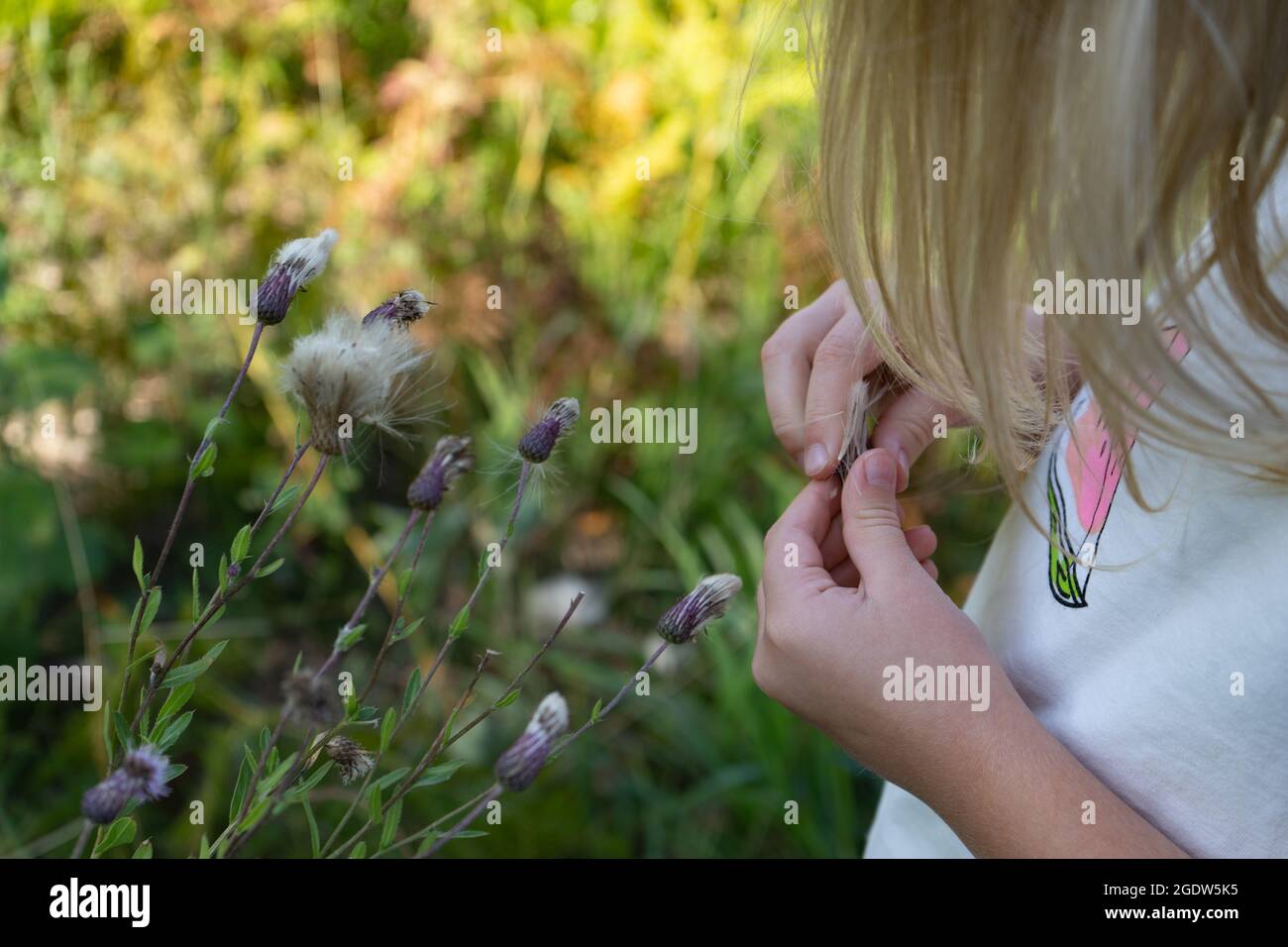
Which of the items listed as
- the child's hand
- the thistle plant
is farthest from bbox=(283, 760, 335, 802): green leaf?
the child's hand

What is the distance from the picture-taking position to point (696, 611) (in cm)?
50

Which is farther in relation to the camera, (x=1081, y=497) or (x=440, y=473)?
(x=1081, y=497)

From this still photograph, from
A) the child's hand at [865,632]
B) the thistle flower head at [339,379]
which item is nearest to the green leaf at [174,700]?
the thistle flower head at [339,379]

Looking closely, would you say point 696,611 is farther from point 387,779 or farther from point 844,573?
point 844,573

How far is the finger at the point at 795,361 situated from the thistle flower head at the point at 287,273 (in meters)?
0.36

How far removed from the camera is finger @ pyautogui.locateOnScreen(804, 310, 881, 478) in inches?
27.0

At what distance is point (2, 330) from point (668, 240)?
1.14m

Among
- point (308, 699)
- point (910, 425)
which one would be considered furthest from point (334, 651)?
point (910, 425)

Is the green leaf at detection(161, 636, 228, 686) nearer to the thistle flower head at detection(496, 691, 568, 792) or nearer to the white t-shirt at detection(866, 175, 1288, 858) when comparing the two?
the thistle flower head at detection(496, 691, 568, 792)

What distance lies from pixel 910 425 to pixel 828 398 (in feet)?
0.21

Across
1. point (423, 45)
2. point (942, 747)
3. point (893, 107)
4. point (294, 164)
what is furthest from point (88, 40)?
point (942, 747)

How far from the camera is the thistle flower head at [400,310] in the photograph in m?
0.47
